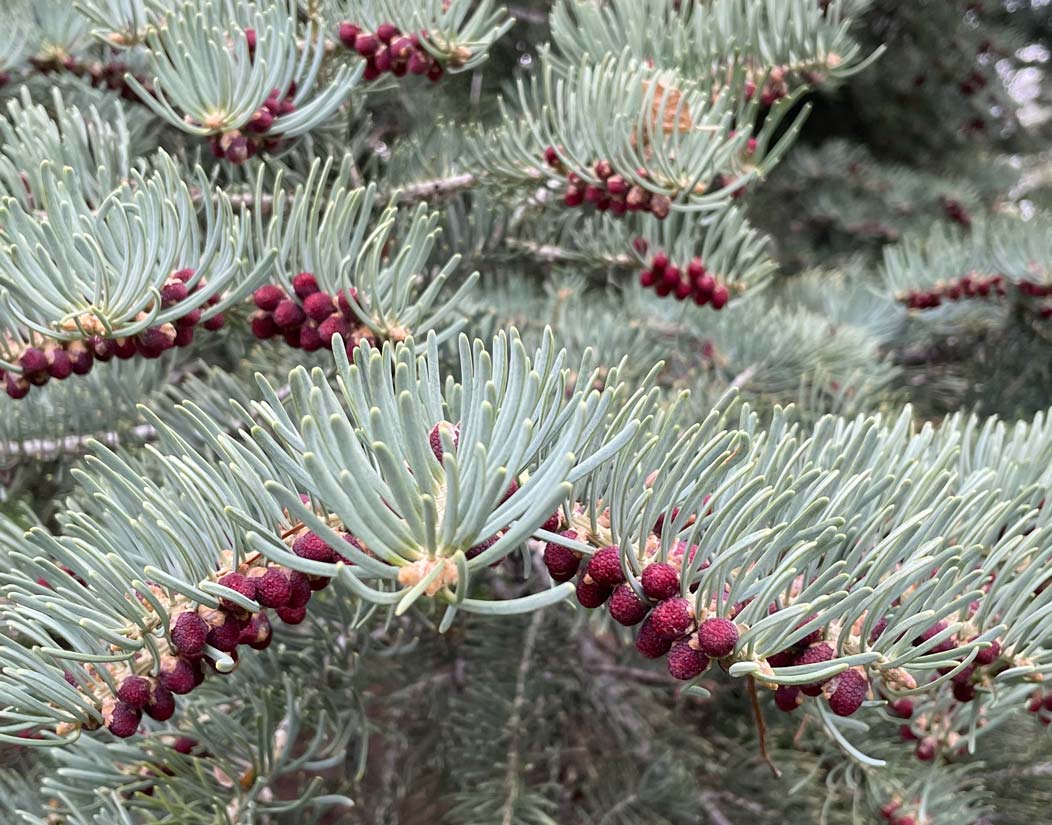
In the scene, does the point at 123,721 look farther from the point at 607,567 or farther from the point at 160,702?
the point at 607,567

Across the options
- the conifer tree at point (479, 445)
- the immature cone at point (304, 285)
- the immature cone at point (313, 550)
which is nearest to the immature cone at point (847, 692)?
the conifer tree at point (479, 445)

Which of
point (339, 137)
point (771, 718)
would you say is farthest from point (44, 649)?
point (771, 718)

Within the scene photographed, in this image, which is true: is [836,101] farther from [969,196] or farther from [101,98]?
[101,98]

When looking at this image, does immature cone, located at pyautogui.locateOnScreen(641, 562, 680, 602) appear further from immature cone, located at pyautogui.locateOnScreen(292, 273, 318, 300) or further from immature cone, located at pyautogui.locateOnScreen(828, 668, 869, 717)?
immature cone, located at pyautogui.locateOnScreen(292, 273, 318, 300)

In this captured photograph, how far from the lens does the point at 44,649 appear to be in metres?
0.25

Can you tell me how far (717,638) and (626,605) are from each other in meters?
0.03

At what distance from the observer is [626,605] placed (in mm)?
246

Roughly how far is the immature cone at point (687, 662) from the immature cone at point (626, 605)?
0.06ft

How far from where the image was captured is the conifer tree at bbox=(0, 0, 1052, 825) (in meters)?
0.24

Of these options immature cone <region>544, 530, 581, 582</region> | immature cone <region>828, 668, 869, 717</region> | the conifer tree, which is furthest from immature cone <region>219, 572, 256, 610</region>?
immature cone <region>828, 668, 869, 717</region>

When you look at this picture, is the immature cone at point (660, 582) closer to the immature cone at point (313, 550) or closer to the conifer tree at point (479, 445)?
the conifer tree at point (479, 445)

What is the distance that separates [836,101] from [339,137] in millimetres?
1381

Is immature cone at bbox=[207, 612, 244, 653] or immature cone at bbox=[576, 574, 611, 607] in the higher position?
immature cone at bbox=[576, 574, 611, 607]

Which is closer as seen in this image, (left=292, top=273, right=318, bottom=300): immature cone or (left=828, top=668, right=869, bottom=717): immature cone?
(left=828, top=668, right=869, bottom=717): immature cone
